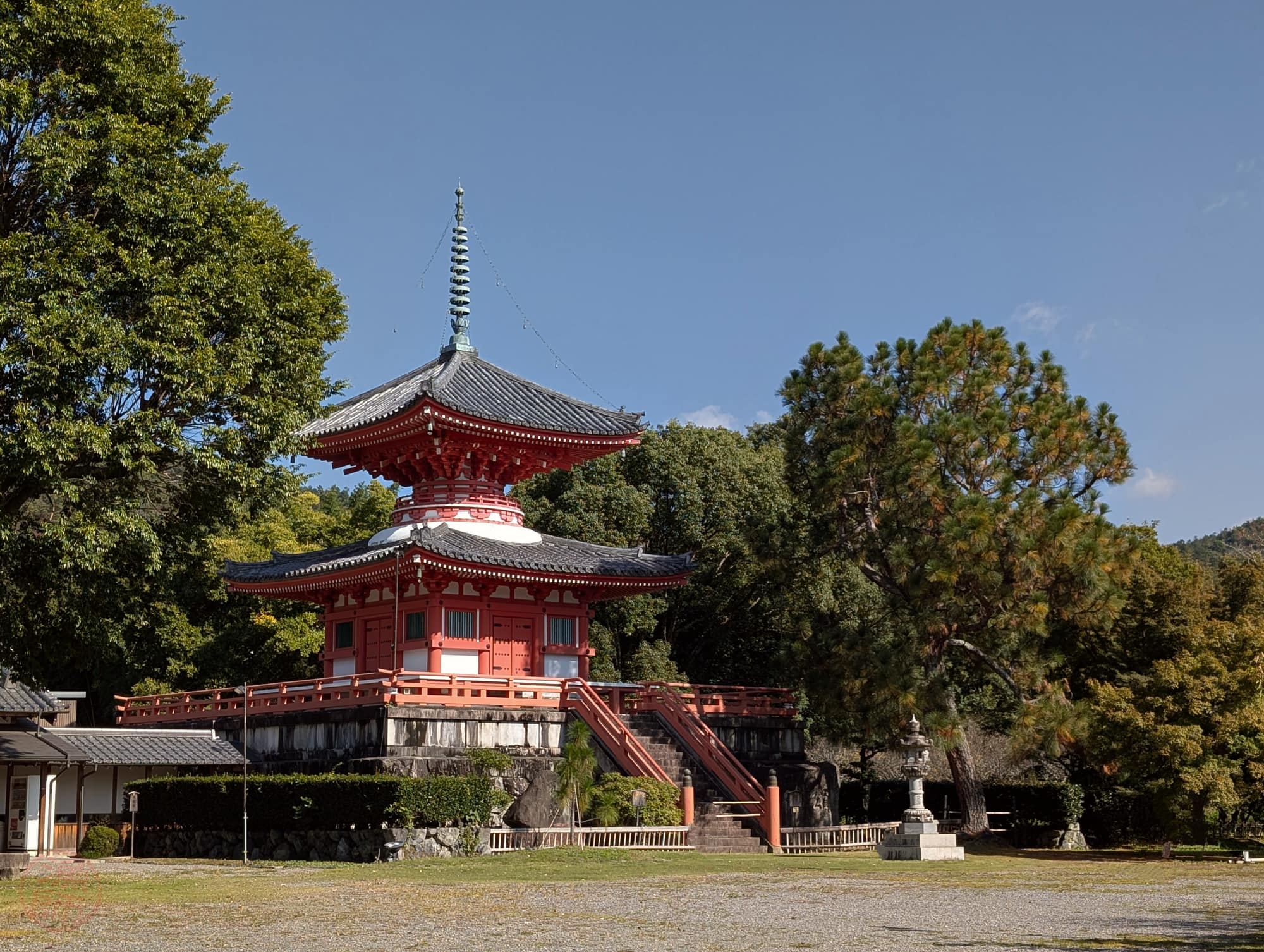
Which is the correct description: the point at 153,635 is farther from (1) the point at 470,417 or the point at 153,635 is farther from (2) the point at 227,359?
(2) the point at 227,359

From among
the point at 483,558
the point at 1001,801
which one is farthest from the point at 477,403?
the point at 1001,801

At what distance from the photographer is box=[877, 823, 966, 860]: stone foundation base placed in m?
25.5

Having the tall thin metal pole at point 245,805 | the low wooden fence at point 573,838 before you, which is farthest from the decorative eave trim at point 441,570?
the low wooden fence at point 573,838

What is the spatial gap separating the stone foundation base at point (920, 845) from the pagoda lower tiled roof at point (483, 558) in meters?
10.1

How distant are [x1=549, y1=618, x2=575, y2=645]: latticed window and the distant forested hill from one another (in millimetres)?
72607

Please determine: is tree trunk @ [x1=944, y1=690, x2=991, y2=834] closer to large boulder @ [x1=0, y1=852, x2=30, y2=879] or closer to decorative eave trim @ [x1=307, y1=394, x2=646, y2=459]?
decorative eave trim @ [x1=307, y1=394, x2=646, y2=459]

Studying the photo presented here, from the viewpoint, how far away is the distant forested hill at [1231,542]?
324 ft

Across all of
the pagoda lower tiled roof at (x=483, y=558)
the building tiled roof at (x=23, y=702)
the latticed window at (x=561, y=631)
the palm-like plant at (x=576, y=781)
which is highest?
the pagoda lower tiled roof at (x=483, y=558)

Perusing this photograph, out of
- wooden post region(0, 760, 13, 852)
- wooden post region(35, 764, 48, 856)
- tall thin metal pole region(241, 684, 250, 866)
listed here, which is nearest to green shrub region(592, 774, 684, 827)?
tall thin metal pole region(241, 684, 250, 866)

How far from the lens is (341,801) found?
26.8 metres

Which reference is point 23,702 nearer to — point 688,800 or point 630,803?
point 630,803

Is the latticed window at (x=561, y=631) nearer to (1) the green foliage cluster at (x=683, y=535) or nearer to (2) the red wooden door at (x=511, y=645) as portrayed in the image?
(2) the red wooden door at (x=511, y=645)

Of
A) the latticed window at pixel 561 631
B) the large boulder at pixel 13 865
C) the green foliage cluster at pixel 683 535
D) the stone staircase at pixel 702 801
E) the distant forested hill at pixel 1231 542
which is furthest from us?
the distant forested hill at pixel 1231 542

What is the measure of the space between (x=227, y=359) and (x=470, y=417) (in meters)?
12.7
